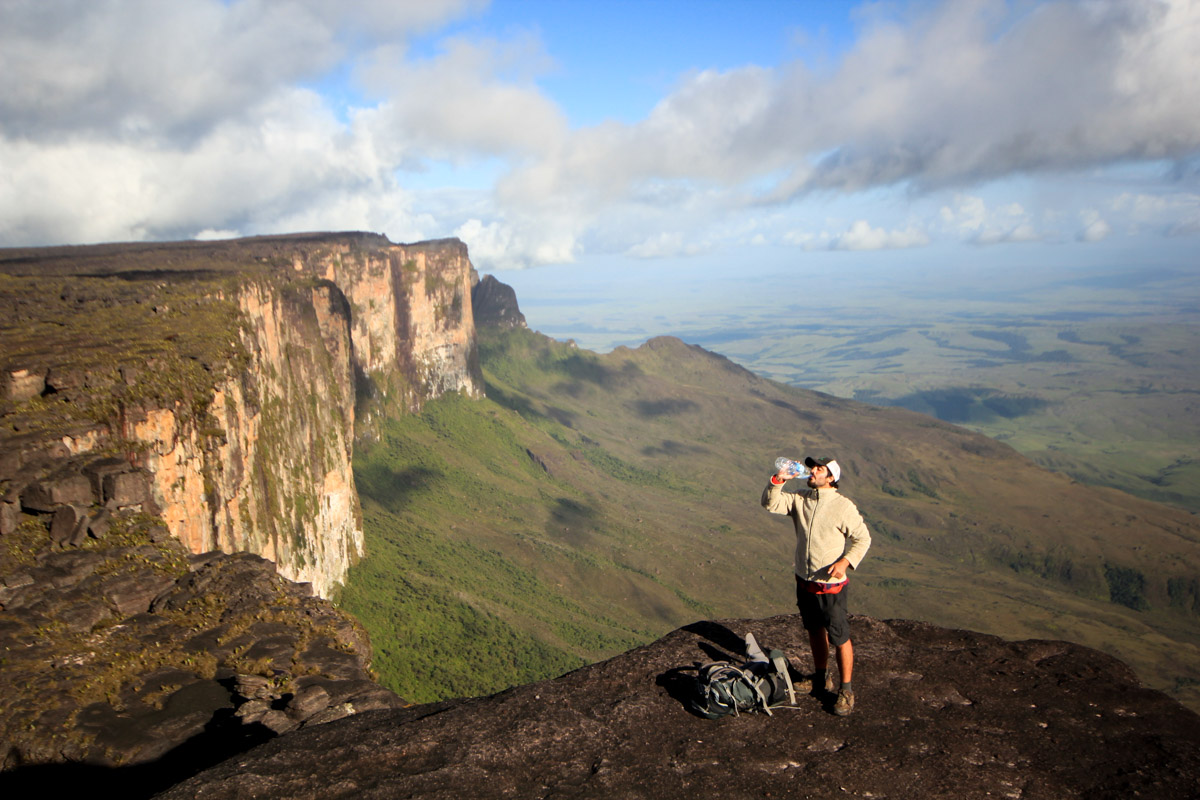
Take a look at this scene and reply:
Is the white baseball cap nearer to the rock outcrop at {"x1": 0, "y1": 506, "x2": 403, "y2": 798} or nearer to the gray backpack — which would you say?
the gray backpack

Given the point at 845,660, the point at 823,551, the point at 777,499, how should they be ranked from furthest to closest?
the point at 777,499 → the point at 823,551 → the point at 845,660

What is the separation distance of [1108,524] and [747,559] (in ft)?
198

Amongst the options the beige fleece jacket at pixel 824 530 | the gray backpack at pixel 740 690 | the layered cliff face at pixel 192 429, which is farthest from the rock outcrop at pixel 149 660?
the beige fleece jacket at pixel 824 530

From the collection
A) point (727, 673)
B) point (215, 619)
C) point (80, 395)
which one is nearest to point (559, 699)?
point (727, 673)

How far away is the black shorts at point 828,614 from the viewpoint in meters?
10.4

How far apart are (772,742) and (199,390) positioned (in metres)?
24.6

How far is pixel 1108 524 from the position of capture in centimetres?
10981

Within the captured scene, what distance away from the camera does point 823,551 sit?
1074 cm

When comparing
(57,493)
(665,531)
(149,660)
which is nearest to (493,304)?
(665,531)

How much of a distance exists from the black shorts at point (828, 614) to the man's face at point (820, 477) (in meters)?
1.47

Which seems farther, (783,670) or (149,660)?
(149,660)

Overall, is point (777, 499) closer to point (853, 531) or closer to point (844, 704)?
point (853, 531)

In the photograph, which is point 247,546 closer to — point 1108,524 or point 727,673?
point 727,673

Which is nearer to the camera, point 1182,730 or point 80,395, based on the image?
point 1182,730
